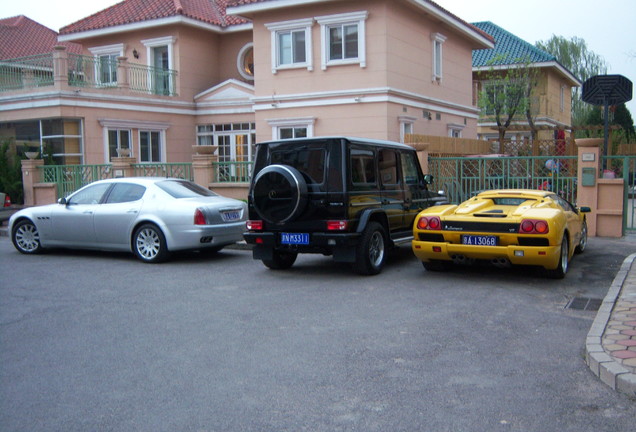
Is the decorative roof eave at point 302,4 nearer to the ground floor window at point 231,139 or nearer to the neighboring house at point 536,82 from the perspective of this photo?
the ground floor window at point 231,139

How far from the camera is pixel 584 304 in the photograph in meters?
7.56

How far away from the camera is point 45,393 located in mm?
4867

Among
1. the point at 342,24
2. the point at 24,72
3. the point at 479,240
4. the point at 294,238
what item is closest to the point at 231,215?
the point at 294,238

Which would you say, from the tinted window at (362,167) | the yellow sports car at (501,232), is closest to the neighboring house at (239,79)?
the tinted window at (362,167)

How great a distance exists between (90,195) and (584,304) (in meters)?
8.55

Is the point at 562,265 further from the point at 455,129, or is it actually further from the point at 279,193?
the point at 455,129

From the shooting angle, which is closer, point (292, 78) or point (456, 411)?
point (456, 411)

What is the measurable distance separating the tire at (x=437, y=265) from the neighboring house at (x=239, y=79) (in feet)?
38.3

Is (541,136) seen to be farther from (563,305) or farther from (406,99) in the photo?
(563,305)

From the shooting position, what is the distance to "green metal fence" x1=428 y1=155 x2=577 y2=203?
13859 millimetres

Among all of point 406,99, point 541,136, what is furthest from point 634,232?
point 541,136

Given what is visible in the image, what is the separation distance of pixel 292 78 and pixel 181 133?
23.7 feet

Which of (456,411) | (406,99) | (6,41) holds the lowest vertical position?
(456,411)

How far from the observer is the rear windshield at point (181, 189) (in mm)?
11484
